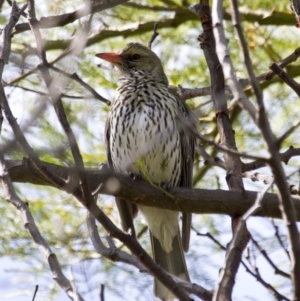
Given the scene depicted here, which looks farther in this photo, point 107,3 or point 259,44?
point 259,44

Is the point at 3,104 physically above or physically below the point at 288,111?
below

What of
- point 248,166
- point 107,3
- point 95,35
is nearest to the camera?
point 107,3

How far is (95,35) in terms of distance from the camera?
520cm

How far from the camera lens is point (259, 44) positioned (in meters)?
5.25

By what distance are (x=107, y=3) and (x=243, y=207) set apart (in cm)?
101

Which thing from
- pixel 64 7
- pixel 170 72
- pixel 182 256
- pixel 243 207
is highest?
pixel 170 72

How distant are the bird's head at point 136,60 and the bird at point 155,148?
14cm

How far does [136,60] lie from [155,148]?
942mm

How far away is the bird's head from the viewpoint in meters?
5.17

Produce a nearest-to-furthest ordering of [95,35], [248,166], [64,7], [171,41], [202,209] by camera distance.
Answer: [202,209], [248,166], [64,7], [95,35], [171,41]

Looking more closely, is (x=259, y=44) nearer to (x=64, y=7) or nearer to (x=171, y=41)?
(x=171, y=41)

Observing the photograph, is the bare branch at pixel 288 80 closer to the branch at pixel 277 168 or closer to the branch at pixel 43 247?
the branch at pixel 277 168

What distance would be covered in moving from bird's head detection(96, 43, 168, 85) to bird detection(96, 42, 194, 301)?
0.45ft

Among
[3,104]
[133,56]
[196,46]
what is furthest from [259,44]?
[3,104]
